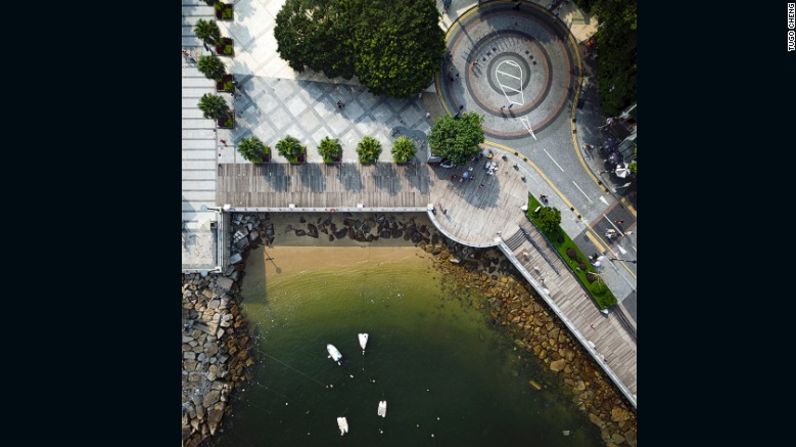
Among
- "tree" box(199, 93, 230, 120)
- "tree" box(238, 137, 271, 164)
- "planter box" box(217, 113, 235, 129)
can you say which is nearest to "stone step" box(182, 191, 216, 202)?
"tree" box(238, 137, 271, 164)

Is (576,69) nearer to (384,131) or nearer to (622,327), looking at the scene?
(384,131)

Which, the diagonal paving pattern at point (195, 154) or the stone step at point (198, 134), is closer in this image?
the diagonal paving pattern at point (195, 154)

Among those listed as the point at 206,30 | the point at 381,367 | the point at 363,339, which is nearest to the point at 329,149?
the point at 206,30

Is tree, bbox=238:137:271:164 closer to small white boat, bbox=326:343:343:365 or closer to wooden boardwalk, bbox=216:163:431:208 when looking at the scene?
wooden boardwalk, bbox=216:163:431:208

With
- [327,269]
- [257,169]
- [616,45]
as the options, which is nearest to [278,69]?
[257,169]

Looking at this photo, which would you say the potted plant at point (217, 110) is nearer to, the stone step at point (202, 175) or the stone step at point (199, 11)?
the stone step at point (202, 175)

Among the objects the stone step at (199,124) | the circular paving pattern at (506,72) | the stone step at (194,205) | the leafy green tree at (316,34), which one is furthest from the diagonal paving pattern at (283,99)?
the circular paving pattern at (506,72)

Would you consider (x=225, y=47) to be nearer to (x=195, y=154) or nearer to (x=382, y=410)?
(x=195, y=154)
